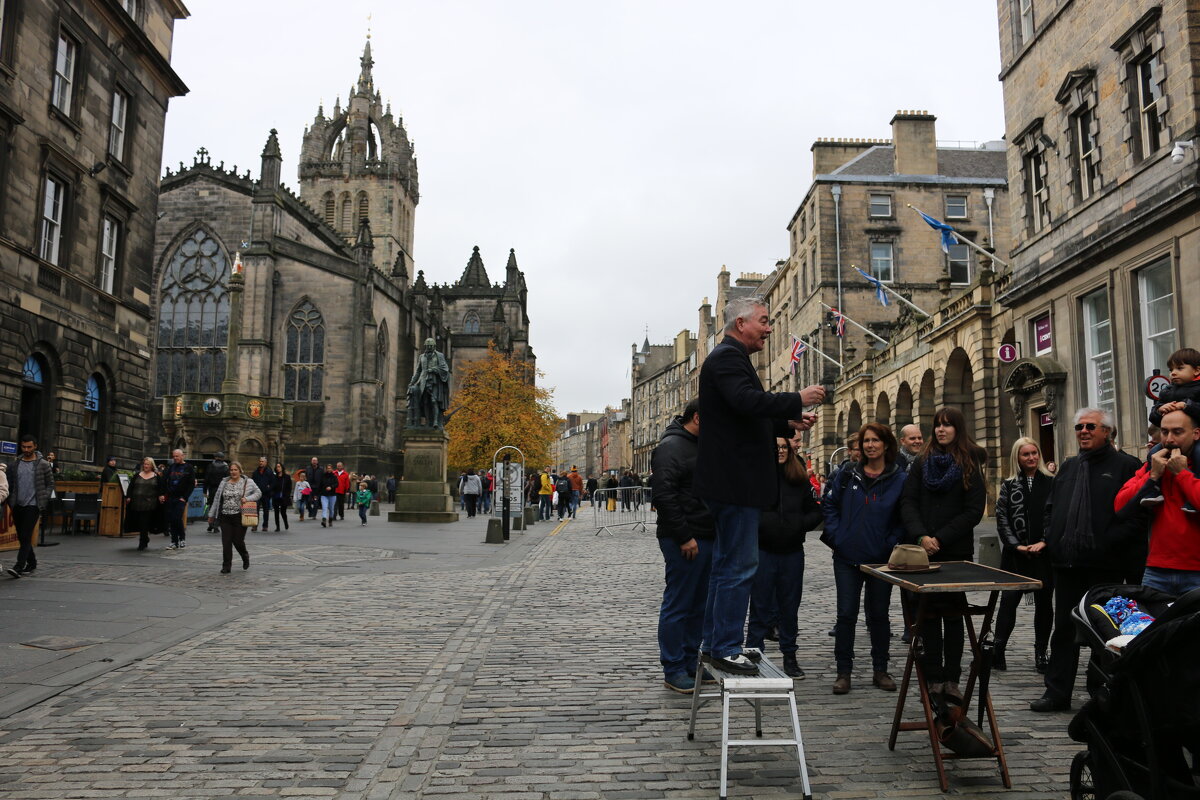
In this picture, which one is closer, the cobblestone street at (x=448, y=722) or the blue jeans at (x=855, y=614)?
the cobblestone street at (x=448, y=722)

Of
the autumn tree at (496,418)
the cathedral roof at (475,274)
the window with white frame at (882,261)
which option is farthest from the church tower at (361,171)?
the window with white frame at (882,261)

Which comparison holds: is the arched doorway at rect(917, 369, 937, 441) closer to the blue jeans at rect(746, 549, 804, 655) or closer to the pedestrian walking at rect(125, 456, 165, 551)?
the pedestrian walking at rect(125, 456, 165, 551)

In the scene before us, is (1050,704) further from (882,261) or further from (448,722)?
(882,261)

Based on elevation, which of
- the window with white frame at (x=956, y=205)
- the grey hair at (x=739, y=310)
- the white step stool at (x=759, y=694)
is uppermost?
the window with white frame at (x=956, y=205)

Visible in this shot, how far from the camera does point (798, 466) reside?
6.69 meters

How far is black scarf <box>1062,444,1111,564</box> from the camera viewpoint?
5.41 m

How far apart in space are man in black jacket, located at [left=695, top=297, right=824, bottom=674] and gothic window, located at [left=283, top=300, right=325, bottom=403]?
155ft

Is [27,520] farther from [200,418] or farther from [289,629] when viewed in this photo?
[200,418]

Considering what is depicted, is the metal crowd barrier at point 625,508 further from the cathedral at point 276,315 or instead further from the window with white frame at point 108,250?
the cathedral at point 276,315

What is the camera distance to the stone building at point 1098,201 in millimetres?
15633

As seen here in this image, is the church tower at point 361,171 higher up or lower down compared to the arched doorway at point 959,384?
higher up

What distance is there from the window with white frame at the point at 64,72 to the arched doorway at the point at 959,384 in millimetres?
24506

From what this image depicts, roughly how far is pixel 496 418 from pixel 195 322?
63.3ft

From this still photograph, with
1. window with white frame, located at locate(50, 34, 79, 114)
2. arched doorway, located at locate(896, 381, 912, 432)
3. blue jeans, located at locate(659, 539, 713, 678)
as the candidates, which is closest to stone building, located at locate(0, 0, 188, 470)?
window with white frame, located at locate(50, 34, 79, 114)
